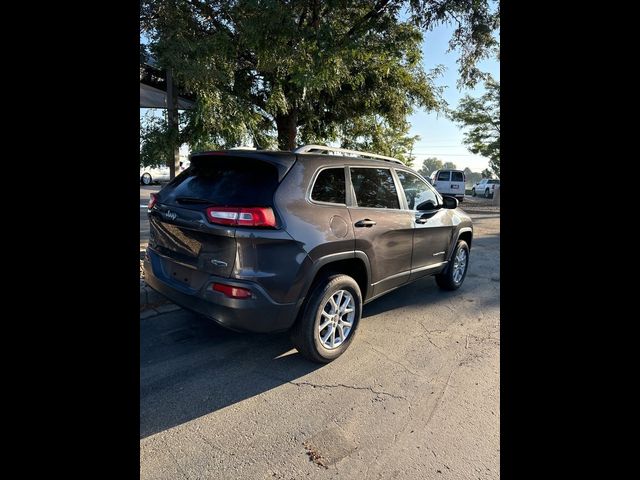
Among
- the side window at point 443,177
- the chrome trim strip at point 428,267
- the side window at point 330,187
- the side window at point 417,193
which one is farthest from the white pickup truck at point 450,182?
the side window at point 330,187

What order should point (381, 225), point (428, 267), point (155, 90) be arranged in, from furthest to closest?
point (155, 90)
point (428, 267)
point (381, 225)

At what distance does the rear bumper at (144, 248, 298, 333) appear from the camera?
277 cm

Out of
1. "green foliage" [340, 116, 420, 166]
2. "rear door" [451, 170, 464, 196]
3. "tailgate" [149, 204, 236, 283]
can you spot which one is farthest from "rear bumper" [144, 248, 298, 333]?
"rear door" [451, 170, 464, 196]

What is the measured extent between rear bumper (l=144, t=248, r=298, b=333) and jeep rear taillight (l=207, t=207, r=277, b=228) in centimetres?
42

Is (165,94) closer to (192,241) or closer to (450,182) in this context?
(192,241)

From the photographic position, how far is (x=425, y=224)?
440 centimetres

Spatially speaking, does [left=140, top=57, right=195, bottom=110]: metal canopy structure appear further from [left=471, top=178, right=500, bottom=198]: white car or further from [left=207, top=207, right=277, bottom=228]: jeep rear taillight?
[left=471, top=178, right=500, bottom=198]: white car

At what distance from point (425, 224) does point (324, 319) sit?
6.05 feet

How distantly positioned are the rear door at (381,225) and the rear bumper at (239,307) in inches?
38.2

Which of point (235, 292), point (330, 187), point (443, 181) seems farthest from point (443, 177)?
point (235, 292)

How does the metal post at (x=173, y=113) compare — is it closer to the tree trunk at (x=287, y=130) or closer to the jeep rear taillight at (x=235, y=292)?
the tree trunk at (x=287, y=130)
